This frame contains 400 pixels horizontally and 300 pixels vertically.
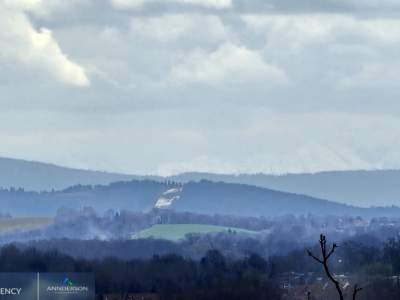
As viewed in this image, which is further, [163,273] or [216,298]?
[163,273]

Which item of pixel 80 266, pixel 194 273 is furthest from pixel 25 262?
pixel 194 273

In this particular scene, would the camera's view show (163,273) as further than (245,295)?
Yes

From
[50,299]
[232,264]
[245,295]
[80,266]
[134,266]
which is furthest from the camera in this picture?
[232,264]

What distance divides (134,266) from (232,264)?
54.4ft

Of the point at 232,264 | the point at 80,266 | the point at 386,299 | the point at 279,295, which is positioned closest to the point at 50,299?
the point at 386,299

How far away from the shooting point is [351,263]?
620ft

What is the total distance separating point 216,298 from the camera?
15488cm

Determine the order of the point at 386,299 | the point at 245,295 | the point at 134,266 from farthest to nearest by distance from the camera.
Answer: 1. the point at 134,266
2. the point at 245,295
3. the point at 386,299

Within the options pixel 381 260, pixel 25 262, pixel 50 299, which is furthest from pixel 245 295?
pixel 50 299

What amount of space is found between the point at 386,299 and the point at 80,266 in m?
35.5

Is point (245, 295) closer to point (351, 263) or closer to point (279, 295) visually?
point (279, 295)

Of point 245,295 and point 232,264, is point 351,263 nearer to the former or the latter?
point 232,264

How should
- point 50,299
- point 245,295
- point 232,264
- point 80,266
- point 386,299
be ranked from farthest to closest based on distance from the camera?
point 232,264 → point 80,266 → point 245,295 → point 386,299 → point 50,299

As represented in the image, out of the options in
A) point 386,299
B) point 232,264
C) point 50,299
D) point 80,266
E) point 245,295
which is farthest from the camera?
point 232,264
